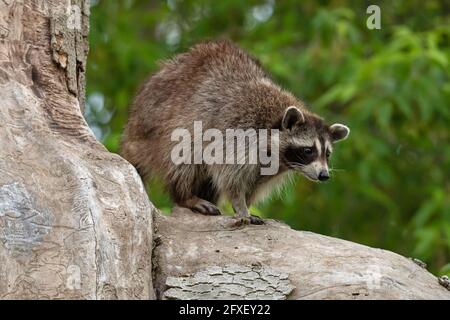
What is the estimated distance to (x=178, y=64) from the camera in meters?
7.25

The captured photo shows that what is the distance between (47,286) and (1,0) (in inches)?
64.6

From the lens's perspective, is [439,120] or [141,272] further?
[439,120]

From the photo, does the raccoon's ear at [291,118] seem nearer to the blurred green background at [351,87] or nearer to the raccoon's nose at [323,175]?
the raccoon's nose at [323,175]

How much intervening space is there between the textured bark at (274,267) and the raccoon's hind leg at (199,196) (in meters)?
0.97

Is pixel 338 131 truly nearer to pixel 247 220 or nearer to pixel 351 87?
pixel 247 220

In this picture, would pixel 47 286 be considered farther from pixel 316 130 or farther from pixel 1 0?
pixel 316 130

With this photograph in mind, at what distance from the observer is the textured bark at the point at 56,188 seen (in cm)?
460

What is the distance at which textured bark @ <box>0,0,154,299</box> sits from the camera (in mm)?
4602

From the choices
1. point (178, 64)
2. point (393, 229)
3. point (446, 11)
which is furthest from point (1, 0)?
point (446, 11)

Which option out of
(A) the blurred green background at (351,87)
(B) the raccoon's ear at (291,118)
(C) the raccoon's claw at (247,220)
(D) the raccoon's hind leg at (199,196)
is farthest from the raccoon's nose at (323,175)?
(A) the blurred green background at (351,87)

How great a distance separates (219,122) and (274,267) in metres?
2.06
